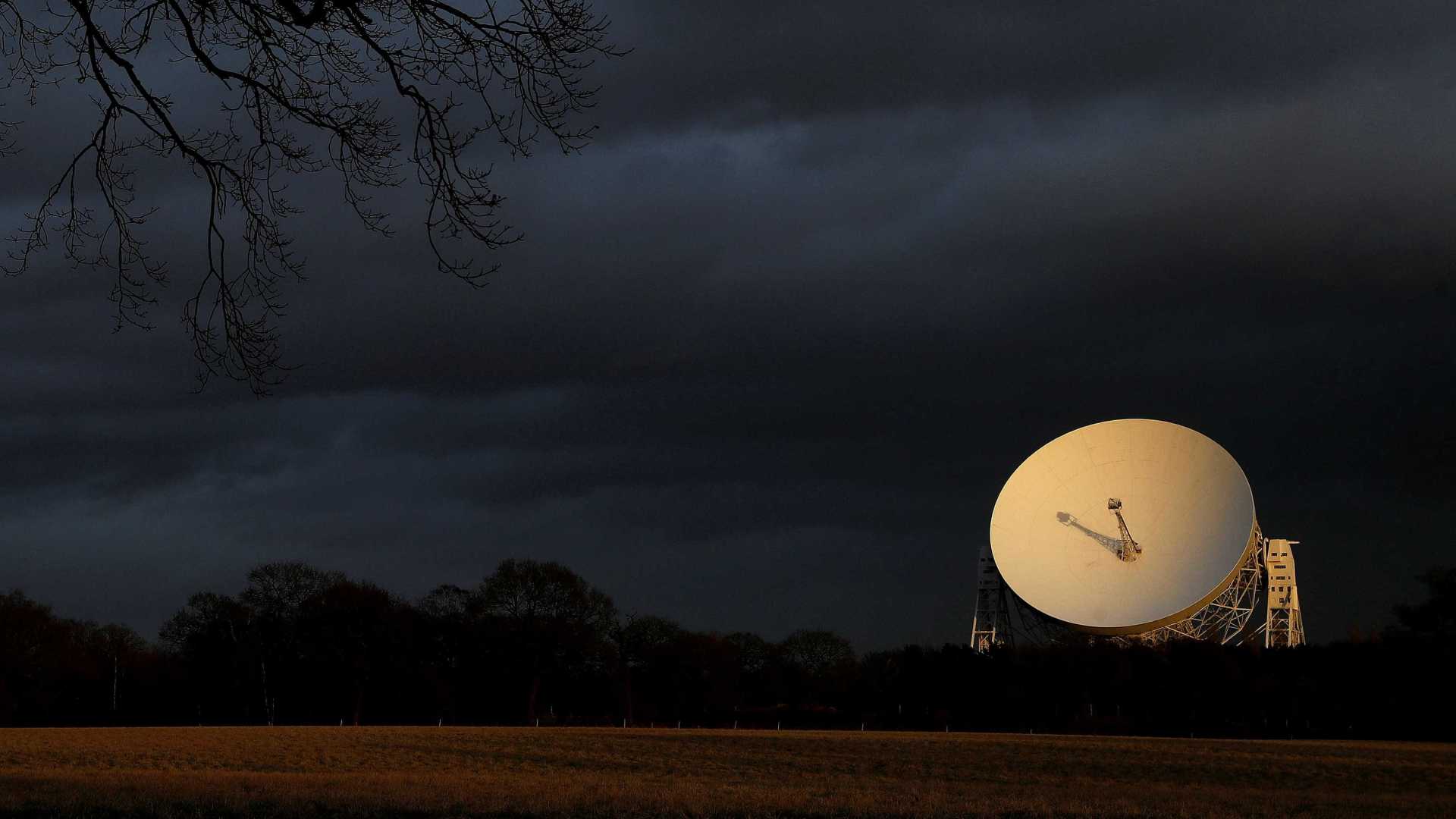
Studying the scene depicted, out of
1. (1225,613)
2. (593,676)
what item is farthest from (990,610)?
(593,676)

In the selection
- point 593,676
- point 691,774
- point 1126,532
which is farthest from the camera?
point 593,676

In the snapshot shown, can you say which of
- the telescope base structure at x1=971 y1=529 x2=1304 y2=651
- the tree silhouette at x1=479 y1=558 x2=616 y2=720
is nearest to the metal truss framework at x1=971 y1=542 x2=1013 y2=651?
the telescope base structure at x1=971 y1=529 x2=1304 y2=651

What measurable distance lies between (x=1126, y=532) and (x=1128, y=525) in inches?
22.2

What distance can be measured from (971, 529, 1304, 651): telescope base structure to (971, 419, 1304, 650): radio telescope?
0.77ft

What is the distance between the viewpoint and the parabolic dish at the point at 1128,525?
179 ft

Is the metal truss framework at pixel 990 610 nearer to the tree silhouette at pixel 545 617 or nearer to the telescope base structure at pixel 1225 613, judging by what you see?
the telescope base structure at pixel 1225 613

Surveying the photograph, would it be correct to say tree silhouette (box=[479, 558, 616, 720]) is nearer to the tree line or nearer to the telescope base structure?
the tree line

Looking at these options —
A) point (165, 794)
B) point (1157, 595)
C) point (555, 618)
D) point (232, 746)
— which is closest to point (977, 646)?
point (1157, 595)

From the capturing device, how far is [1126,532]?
55188 millimetres

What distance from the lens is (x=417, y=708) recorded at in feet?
264

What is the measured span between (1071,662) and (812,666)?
56540mm

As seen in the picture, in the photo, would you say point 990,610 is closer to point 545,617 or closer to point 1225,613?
point 1225,613

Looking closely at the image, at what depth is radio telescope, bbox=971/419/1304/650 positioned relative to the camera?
5466 centimetres

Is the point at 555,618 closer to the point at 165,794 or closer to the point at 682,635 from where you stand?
the point at 682,635
